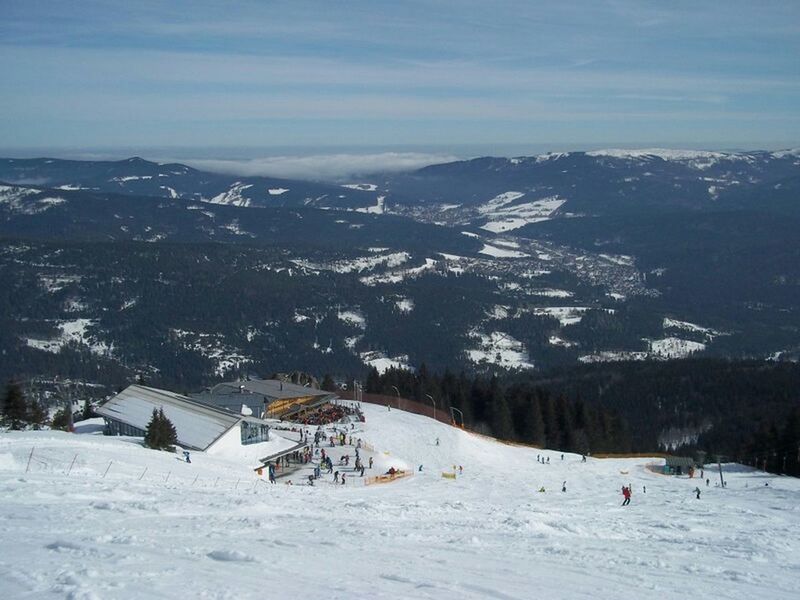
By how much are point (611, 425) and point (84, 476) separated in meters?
→ 58.0

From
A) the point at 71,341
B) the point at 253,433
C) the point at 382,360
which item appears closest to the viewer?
the point at 253,433

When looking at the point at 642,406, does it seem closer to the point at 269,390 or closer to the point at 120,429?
the point at 269,390

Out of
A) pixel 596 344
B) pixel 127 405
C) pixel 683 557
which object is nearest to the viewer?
pixel 683 557

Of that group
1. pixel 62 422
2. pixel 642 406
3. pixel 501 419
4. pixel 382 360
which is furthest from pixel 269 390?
pixel 382 360

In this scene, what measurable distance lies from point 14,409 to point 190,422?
8438 millimetres

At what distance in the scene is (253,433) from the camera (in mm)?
41219

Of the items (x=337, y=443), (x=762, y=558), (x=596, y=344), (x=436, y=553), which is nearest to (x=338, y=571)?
(x=436, y=553)

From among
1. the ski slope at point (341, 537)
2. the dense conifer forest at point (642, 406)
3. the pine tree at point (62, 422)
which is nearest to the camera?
the ski slope at point (341, 537)

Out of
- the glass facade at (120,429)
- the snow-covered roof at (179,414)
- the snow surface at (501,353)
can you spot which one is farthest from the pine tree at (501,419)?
the snow surface at (501,353)

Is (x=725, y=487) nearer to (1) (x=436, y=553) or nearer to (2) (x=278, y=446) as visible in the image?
(2) (x=278, y=446)

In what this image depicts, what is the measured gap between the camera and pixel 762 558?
2058cm

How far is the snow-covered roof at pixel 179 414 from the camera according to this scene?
39406 mm

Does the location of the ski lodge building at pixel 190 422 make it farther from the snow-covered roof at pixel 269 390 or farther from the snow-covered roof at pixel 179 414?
the snow-covered roof at pixel 269 390

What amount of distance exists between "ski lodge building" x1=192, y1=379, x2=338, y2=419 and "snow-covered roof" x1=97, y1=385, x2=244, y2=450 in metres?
6.83
